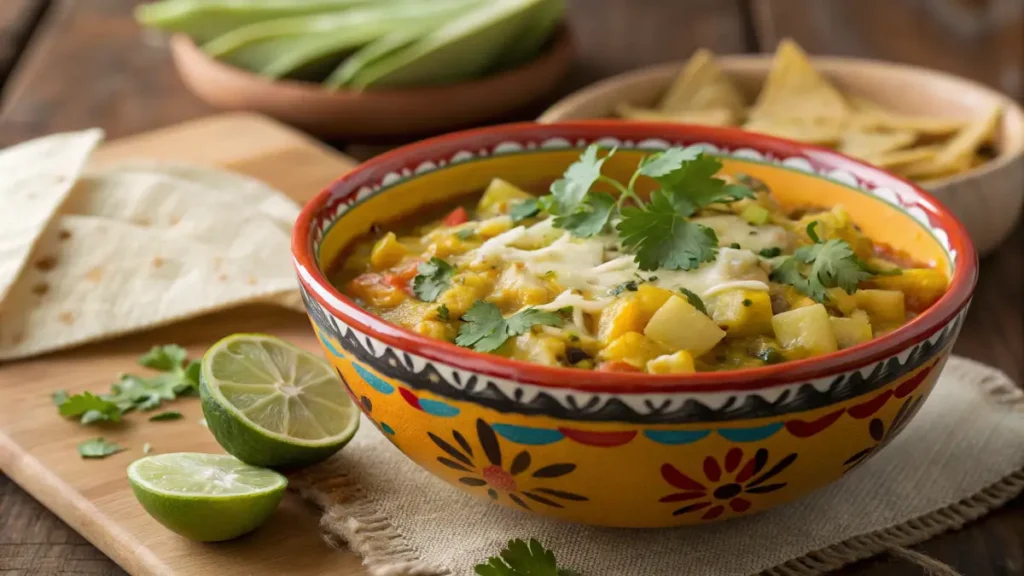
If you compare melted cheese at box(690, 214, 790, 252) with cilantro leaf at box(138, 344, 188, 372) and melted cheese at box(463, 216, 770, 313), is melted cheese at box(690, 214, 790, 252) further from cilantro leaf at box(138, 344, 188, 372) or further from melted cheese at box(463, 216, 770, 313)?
cilantro leaf at box(138, 344, 188, 372)

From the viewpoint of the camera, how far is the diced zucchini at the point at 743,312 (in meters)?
2.12

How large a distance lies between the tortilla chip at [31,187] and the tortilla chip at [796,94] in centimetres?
208

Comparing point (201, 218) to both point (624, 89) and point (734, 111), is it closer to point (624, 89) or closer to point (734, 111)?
point (624, 89)

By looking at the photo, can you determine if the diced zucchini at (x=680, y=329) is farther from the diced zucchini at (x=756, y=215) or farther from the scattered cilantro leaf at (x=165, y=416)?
the scattered cilantro leaf at (x=165, y=416)

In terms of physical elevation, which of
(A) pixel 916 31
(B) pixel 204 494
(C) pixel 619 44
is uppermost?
(B) pixel 204 494

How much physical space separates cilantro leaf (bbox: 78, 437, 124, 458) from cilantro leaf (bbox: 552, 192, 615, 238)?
1024mm

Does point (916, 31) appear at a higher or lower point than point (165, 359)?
lower

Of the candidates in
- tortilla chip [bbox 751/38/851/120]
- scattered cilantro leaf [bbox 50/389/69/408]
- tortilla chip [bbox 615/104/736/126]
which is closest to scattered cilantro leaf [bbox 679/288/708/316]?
scattered cilantro leaf [bbox 50/389/69/408]

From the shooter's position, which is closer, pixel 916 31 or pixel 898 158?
pixel 898 158

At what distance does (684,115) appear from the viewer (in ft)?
12.5

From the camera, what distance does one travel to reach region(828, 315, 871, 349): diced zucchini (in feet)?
7.00

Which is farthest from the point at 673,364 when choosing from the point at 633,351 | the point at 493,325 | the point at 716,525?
the point at 716,525

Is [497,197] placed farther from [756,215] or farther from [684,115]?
[684,115]

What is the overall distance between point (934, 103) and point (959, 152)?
1.91 ft
